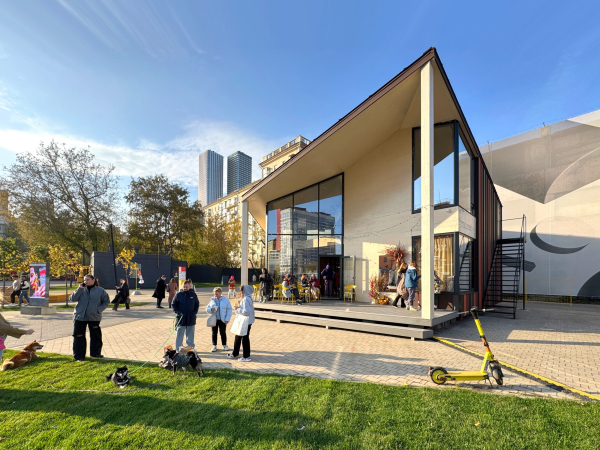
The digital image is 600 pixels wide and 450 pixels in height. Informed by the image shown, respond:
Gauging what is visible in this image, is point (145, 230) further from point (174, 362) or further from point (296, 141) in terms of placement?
point (174, 362)

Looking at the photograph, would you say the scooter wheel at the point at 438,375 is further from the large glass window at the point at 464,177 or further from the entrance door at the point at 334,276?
the entrance door at the point at 334,276

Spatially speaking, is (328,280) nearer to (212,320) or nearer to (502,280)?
(502,280)

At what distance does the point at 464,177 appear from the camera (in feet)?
37.1

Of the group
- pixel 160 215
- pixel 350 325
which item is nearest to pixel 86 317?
pixel 350 325

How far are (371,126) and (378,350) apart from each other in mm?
7918

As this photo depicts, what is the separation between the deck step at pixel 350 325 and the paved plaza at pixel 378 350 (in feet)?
0.66

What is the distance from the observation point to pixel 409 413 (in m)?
3.69

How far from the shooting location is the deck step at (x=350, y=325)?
7.69m

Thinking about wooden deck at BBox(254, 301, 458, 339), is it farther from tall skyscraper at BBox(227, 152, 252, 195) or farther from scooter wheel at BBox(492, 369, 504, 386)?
tall skyscraper at BBox(227, 152, 252, 195)

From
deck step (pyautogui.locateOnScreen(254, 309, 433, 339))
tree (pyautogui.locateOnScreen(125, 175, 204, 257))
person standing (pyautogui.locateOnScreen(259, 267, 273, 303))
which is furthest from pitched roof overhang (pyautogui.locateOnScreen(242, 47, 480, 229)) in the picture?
tree (pyautogui.locateOnScreen(125, 175, 204, 257))

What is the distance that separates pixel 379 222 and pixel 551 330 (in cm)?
654

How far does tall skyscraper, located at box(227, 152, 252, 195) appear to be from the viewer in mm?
161500

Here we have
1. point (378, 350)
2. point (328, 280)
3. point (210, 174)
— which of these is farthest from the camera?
point (210, 174)

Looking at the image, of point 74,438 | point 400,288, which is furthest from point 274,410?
point 400,288
